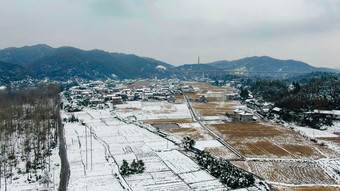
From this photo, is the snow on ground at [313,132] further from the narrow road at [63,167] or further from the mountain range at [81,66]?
the mountain range at [81,66]

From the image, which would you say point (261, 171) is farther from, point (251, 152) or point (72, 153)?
point (72, 153)

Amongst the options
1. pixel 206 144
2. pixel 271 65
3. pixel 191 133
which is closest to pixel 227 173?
pixel 206 144

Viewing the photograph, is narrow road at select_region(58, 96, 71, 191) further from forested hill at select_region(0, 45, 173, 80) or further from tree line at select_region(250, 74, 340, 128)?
forested hill at select_region(0, 45, 173, 80)

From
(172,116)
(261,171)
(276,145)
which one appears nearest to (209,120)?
(172,116)

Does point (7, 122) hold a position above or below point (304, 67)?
below

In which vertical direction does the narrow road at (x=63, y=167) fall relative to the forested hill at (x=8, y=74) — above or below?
below

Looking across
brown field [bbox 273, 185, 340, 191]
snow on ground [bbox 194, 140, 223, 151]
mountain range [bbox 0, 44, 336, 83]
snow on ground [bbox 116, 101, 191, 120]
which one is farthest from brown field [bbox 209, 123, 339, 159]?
mountain range [bbox 0, 44, 336, 83]

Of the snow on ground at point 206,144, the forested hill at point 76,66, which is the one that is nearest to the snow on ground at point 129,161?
the snow on ground at point 206,144
